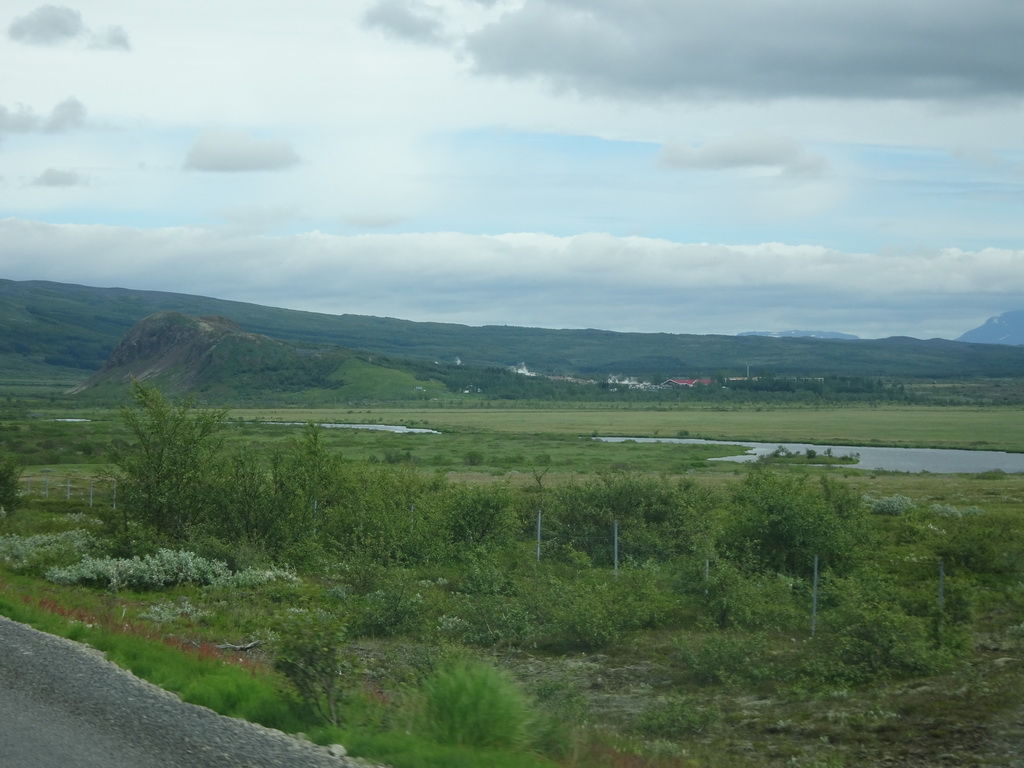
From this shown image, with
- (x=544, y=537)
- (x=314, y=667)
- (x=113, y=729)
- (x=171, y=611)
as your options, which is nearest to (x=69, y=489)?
(x=544, y=537)

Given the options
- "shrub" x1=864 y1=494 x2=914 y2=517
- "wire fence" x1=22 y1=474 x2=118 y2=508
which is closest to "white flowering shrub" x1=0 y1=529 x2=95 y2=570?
"wire fence" x1=22 y1=474 x2=118 y2=508

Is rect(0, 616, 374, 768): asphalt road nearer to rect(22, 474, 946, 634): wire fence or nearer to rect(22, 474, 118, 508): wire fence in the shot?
rect(22, 474, 946, 634): wire fence

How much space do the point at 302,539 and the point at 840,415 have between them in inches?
5316

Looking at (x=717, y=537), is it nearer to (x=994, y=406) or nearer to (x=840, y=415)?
(x=840, y=415)

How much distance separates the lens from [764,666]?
15758mm

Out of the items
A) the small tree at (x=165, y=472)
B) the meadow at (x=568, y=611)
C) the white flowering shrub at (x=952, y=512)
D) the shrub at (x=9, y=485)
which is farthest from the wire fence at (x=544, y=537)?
the white flowering shrub at (x=952, y=512)

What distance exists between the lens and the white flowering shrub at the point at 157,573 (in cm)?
2214

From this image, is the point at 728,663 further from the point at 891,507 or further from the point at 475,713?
the point at 891,507

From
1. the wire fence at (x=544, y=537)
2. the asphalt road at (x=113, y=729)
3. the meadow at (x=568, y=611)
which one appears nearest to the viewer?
the asphalt road at (x=113, y=729)

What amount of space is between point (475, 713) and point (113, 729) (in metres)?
3.10

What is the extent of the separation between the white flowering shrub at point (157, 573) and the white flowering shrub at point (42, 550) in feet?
2.89

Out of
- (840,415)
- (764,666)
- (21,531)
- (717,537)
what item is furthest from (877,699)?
(840,415)

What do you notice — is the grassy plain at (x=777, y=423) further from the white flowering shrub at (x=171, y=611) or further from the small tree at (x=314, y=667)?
the small tree at (x=314, y=667)

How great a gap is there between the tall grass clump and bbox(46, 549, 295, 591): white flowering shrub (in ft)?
48.5
